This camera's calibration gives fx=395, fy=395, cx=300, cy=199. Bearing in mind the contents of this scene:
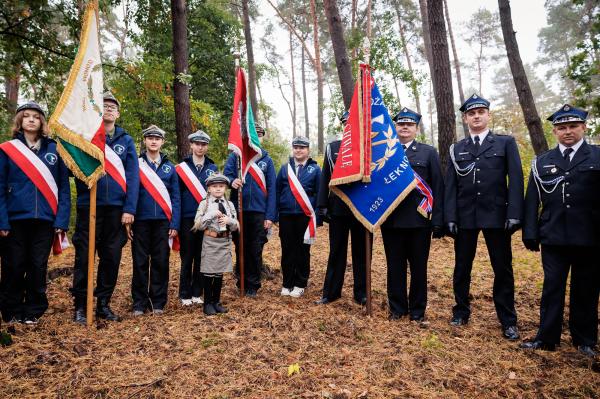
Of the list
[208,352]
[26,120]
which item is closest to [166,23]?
[26,120]

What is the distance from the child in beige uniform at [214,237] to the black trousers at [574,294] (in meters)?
3.34

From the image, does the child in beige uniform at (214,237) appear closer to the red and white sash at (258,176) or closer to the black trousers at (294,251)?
the red and white sash at (258,176)

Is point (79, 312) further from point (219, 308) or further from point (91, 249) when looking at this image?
point (219, 308)

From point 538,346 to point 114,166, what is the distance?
15.8 ft

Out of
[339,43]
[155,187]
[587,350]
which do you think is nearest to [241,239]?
[155,187]

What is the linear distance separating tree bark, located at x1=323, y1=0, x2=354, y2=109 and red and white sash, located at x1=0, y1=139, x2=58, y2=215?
6643 mm

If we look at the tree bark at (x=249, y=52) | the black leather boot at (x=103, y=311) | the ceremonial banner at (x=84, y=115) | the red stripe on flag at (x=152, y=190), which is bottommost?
the black leather boot at (x=103, y=311)

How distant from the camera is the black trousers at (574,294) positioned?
3678mm

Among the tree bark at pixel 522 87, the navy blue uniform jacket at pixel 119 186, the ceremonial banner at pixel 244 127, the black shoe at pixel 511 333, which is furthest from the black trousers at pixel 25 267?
the tree bark at pixel 522 87

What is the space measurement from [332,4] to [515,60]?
487 cm

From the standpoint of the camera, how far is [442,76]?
8.71 meters

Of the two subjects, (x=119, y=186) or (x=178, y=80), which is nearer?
(x=119, y=186)

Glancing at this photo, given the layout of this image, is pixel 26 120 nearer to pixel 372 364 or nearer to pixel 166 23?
pixel 372 364

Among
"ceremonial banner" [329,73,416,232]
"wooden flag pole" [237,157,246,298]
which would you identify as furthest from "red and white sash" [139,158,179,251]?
"ceremonial banner" [329,73,416,232]
